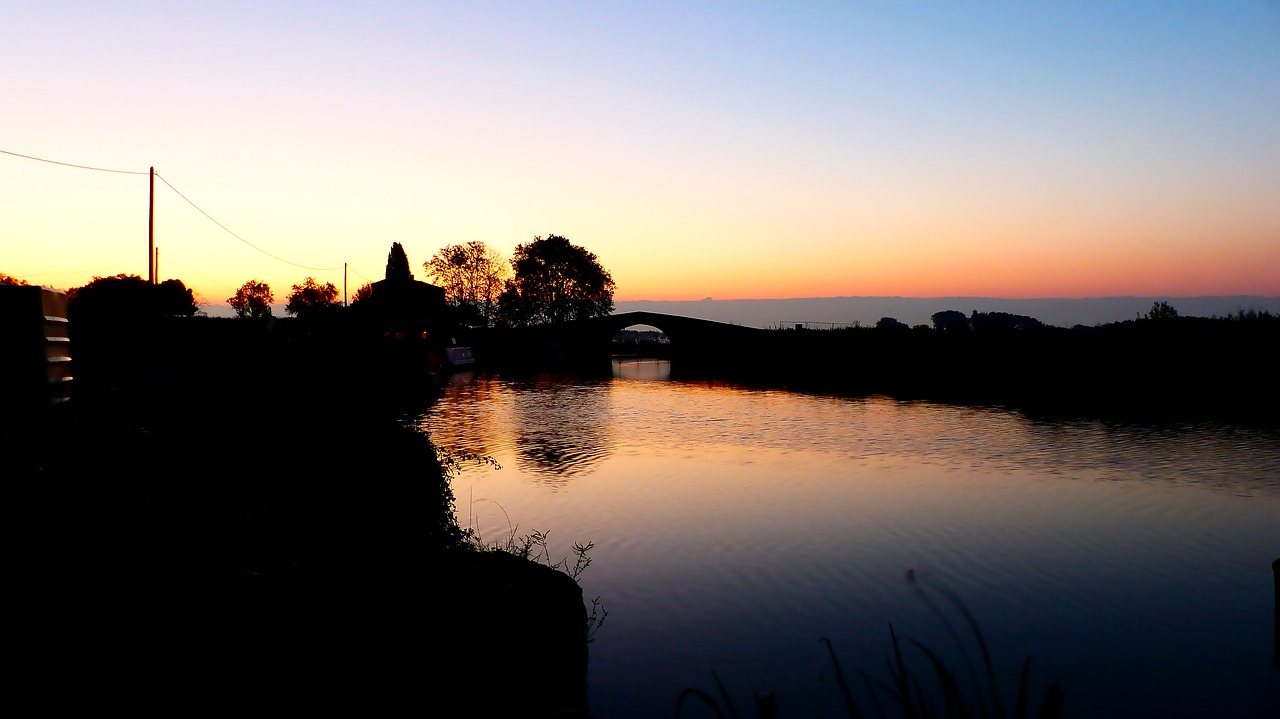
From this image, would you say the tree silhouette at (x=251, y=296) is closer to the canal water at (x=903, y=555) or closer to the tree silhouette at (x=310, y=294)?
the tree silhouette at (x=310, y=294)

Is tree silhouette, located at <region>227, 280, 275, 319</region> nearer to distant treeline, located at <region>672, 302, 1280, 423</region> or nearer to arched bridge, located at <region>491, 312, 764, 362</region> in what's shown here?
arched bridge, located at <region>491, 312, 764, 362</region>

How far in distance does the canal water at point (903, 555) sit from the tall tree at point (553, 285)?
96180 millimetres

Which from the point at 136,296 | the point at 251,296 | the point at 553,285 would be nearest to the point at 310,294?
the point at 251,296

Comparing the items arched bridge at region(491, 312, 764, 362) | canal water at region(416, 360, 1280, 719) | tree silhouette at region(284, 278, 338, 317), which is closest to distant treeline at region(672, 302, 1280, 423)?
canal water at region(416, 360, 1280, 719)

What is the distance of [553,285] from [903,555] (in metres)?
113

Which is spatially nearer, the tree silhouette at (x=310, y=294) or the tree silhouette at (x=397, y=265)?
the tree silhouette at (x=397, y=265)

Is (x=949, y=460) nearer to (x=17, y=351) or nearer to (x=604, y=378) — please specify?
(x=17, y=351)

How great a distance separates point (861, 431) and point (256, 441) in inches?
910

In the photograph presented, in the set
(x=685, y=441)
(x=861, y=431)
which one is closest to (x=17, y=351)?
(x=685, y=441)

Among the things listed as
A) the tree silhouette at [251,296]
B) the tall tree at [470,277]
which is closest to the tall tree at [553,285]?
the tall tree at [470,277]

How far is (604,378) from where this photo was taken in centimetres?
6681

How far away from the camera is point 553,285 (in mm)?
125438

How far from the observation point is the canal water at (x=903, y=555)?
10023 millimetres

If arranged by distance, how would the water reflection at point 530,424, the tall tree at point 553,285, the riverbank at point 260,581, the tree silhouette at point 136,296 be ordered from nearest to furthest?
the riverbank at point 260,581 < the water reflection at point 530,424 < the tree silhouette at point 136,296 < the tall tree at point 553,285
